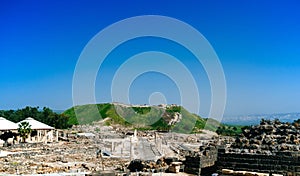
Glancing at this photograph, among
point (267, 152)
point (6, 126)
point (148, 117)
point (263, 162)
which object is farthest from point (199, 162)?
point (148, 117)

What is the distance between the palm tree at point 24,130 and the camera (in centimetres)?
4466

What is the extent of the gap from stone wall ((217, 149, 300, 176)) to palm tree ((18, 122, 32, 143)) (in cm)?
3270

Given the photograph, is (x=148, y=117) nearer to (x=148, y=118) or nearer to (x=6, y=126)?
(x=148, y=118)

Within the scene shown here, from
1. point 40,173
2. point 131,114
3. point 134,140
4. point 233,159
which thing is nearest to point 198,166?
point 233,159

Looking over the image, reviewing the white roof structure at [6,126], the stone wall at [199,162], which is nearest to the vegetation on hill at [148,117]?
the white roof structure at [6,126]

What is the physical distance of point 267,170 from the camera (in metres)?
16.4

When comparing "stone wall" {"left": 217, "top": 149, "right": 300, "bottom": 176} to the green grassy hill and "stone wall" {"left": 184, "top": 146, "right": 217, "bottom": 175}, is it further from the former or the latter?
the green grassy hill

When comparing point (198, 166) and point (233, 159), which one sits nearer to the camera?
point (233, 159)

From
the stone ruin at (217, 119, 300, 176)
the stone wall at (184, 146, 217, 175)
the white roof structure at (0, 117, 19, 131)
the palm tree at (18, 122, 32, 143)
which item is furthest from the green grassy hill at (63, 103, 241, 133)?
the stone ruin at (217, 119, 300, 176)

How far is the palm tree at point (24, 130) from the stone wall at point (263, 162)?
32697mm

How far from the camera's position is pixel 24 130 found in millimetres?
44750

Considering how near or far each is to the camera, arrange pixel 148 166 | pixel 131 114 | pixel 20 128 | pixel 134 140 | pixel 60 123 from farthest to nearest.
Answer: pixel 131 114 → pixel 60 123 → pixel 134 140 → pixel 20 128 → pixel 148 166

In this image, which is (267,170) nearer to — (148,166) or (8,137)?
(148,166)

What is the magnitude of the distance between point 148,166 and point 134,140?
27248mm
